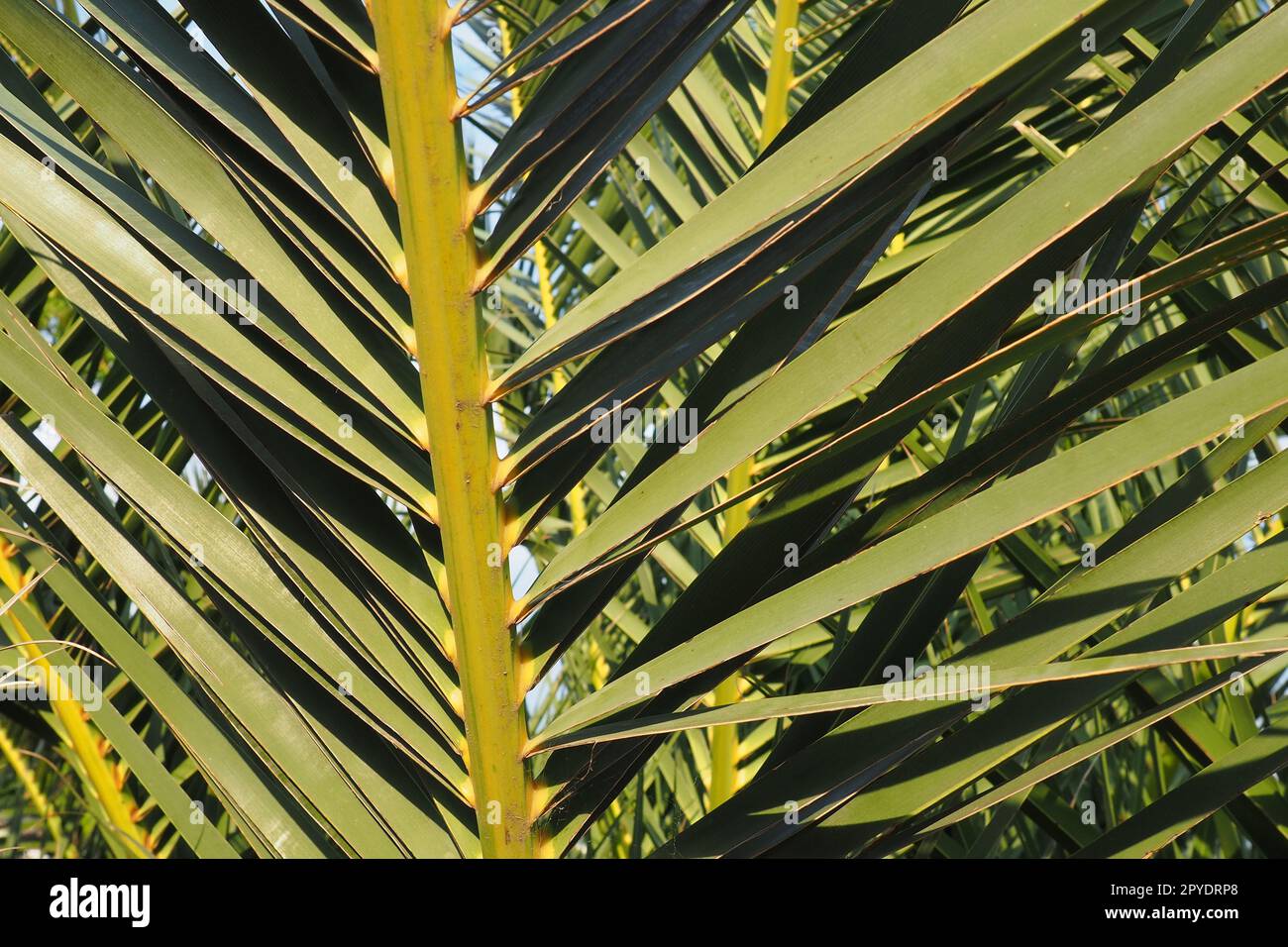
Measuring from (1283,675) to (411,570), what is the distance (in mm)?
1028

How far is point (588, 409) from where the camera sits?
62 centimetres

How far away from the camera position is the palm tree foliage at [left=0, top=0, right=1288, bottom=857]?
53cm

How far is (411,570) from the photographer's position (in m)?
0.68

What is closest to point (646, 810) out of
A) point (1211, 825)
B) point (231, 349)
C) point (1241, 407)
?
point (1211, 825)

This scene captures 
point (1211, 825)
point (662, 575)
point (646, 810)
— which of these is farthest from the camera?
point (662, 575)

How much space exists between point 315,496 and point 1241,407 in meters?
0.49

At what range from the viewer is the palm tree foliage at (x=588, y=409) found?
53cm

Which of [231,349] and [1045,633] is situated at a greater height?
[231,349]

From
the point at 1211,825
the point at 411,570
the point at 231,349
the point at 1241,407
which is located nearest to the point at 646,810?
the point at 1211,825

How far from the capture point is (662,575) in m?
1.80

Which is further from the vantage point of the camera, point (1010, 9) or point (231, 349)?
point (231, 349)
